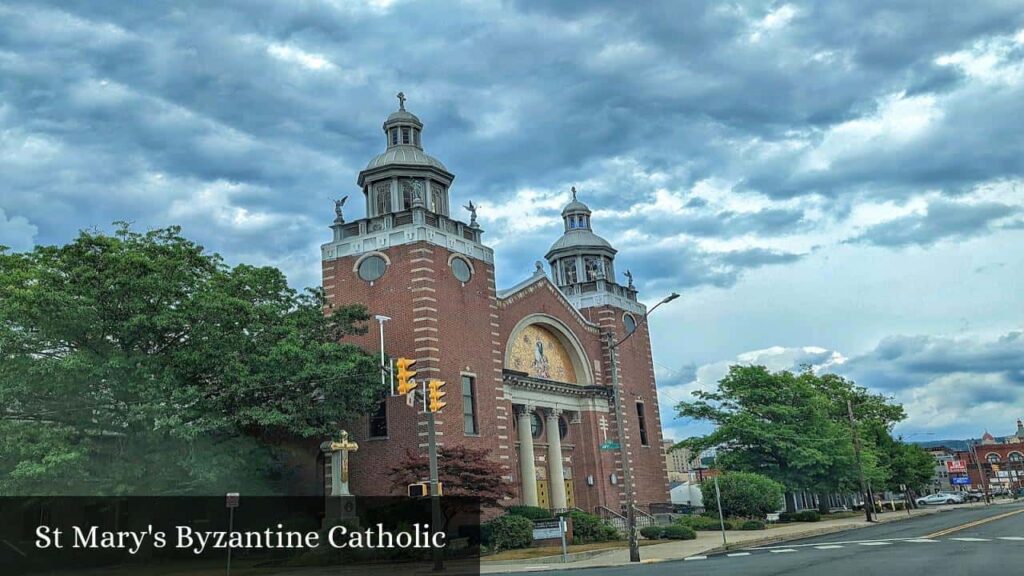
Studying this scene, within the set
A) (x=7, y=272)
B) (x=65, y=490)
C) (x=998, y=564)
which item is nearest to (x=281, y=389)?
(x=65, y=490)

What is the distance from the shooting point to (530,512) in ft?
136

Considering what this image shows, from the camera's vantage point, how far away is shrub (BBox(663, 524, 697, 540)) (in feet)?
139

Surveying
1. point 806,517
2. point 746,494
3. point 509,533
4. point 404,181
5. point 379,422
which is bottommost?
point 806,517

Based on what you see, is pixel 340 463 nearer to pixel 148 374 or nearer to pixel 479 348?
pixel 479 348

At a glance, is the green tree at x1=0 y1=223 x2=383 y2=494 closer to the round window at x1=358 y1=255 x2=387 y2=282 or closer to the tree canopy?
the round window at x1=358 y1=255 x2=387 y2=282

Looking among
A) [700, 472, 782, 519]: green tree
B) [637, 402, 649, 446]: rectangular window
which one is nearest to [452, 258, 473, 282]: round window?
[700, 472, 782, 519]: green tree

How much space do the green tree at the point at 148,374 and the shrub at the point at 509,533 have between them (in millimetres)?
8067

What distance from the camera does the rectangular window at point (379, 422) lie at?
39.9 metres

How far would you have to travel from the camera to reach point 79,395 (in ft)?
101

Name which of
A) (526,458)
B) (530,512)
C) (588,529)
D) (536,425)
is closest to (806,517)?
(536,425)

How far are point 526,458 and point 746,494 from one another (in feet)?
47.1

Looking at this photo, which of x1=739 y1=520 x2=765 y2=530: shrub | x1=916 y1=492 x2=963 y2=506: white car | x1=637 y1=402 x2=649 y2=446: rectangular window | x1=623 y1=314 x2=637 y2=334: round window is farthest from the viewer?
x1=916 y1=492 x2=963 y2=506: white car

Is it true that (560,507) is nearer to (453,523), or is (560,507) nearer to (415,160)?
(453,523)

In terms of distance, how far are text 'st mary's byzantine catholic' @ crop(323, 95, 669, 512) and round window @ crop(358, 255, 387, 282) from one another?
0.06 metres
